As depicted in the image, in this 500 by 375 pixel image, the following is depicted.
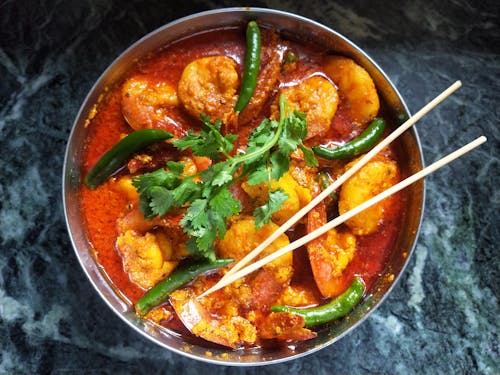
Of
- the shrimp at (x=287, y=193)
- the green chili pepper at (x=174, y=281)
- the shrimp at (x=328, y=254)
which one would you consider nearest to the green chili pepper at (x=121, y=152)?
the shrimp at (x=287, y=193)

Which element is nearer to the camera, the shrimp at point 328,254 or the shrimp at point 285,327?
the shrimp at point 285,327

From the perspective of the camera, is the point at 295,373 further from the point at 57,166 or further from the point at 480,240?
the point at 57,166

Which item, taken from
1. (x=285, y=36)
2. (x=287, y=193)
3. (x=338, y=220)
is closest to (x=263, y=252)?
(x=287, y=193)

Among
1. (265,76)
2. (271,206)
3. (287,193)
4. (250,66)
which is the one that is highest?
(250,66)

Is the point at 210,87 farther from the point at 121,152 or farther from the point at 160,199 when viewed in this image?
the point at 160,199

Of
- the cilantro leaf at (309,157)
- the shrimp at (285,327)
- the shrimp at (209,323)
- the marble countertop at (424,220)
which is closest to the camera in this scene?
the cilantro leaf at (309,157)

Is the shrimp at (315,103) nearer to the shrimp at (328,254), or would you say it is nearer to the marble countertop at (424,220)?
the shrimp at (328,254)
